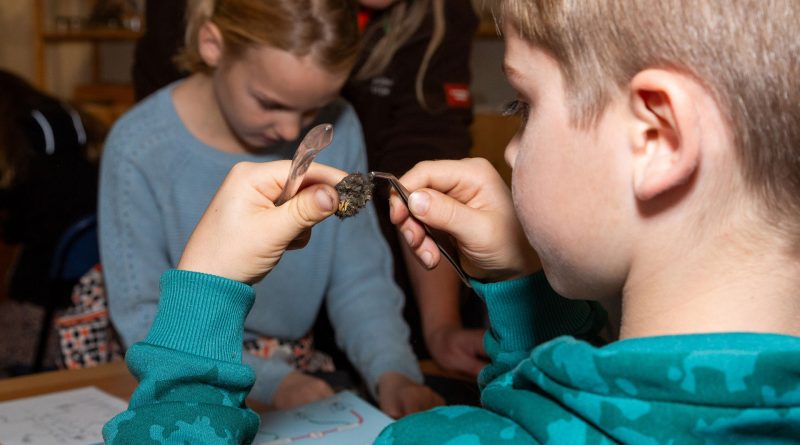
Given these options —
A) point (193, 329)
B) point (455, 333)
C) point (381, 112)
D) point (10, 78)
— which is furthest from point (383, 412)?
point (10, 78)

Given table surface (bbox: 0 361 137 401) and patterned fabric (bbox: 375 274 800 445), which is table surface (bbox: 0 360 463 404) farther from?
patterned fabric (bbox: 375 274 800 445)

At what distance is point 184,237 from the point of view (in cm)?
90

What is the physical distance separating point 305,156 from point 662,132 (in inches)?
9.6

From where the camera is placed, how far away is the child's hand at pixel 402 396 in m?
0.91

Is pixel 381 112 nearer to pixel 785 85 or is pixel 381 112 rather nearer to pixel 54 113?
pixel 785 85

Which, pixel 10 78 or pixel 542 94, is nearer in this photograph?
pixel 542 94

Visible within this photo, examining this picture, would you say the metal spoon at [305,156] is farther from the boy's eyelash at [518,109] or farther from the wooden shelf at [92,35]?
the wooden shelf at [92,35]

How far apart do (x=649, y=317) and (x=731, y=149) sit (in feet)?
0.34

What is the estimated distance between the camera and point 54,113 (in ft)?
6.14

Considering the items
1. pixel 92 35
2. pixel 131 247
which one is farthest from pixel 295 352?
pixel 92 35

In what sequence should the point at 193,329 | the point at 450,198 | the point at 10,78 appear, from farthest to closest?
the point at 10,78 → the point at 450,198 → the point at 193,329

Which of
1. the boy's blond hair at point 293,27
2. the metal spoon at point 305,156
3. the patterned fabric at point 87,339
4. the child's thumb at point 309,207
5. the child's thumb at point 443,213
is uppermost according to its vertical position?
the boy's blond hair at point 293,27

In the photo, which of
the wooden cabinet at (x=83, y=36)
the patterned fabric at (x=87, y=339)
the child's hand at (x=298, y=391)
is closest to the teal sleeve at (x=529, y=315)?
the child's hand at (x=298, y=391)

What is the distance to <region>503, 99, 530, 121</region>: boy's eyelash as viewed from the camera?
53 cm
